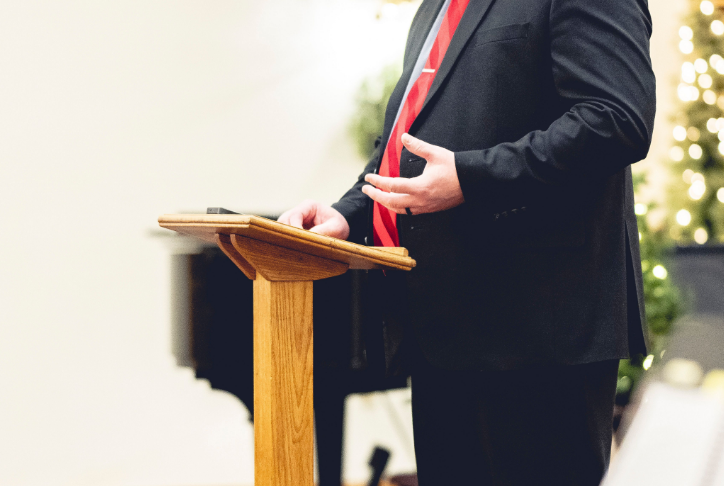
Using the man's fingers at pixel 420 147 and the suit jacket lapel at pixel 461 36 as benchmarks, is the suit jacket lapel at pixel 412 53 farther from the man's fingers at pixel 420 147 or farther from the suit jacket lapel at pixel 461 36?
the man's fingers at pixel 420 147

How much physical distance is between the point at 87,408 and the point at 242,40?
2.31m

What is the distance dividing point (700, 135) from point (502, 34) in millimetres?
3340

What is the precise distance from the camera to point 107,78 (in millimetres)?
3213

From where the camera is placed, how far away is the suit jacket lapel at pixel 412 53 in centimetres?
109

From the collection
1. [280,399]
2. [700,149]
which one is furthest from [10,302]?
[700,149]

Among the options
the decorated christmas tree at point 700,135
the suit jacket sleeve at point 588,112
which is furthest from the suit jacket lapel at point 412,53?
the decorated christmas tree at point 700,135

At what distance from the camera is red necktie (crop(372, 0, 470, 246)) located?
3.21 feet

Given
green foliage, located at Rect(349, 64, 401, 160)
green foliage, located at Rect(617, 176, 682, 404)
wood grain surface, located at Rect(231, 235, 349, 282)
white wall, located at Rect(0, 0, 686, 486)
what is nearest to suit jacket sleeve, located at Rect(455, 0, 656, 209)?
wood grain surface, located at Rect(231, 235, 349, 282)

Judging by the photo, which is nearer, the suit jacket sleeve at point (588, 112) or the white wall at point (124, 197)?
the suit jacket sleeve at point (588, 112)

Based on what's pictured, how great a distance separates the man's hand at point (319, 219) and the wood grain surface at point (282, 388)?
0.21 m

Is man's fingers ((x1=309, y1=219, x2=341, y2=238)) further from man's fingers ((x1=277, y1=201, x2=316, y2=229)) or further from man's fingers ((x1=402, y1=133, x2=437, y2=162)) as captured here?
man's fingers ((x1=402, y1=133, x2=437, y2=162))

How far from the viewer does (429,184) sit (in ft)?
2.72

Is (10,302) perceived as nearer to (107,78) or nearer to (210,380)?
(107,78)

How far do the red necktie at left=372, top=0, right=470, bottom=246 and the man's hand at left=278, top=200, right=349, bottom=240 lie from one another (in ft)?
0.22
